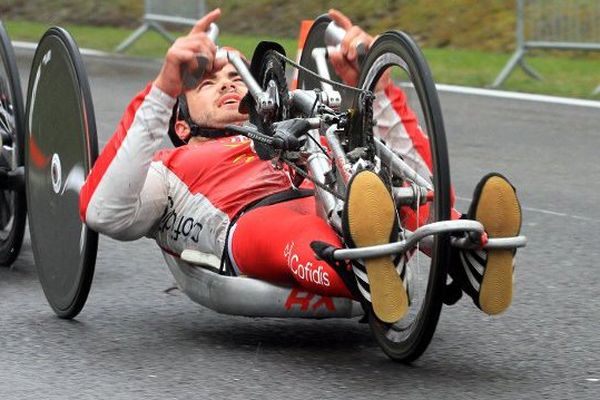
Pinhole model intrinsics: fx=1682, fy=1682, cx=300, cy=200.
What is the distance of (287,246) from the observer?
484 centimetres

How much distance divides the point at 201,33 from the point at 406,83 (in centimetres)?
63

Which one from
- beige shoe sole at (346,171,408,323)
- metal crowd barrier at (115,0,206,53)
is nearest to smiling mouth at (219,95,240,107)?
beige shoe sole at (346,171,408,323)

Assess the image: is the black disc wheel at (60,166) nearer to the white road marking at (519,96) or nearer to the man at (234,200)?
the man at (234,200)

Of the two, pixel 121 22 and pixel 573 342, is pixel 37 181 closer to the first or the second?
pixel 573 342

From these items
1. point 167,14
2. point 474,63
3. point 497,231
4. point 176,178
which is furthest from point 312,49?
point 167,14

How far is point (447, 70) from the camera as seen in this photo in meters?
13.9

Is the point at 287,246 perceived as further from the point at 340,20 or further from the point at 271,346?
the point at 340,20

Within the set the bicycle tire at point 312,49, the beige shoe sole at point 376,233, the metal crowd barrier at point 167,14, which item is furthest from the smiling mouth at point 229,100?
the metal crowd barrier at point 167,14

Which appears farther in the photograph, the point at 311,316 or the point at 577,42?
the point at 577,42

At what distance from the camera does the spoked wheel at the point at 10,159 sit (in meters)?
6.07

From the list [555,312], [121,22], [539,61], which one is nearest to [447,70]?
[539,61]

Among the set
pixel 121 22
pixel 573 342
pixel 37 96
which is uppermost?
pixel 37 96

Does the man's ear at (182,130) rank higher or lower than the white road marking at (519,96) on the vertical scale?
higher

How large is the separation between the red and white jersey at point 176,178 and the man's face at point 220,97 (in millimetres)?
76
